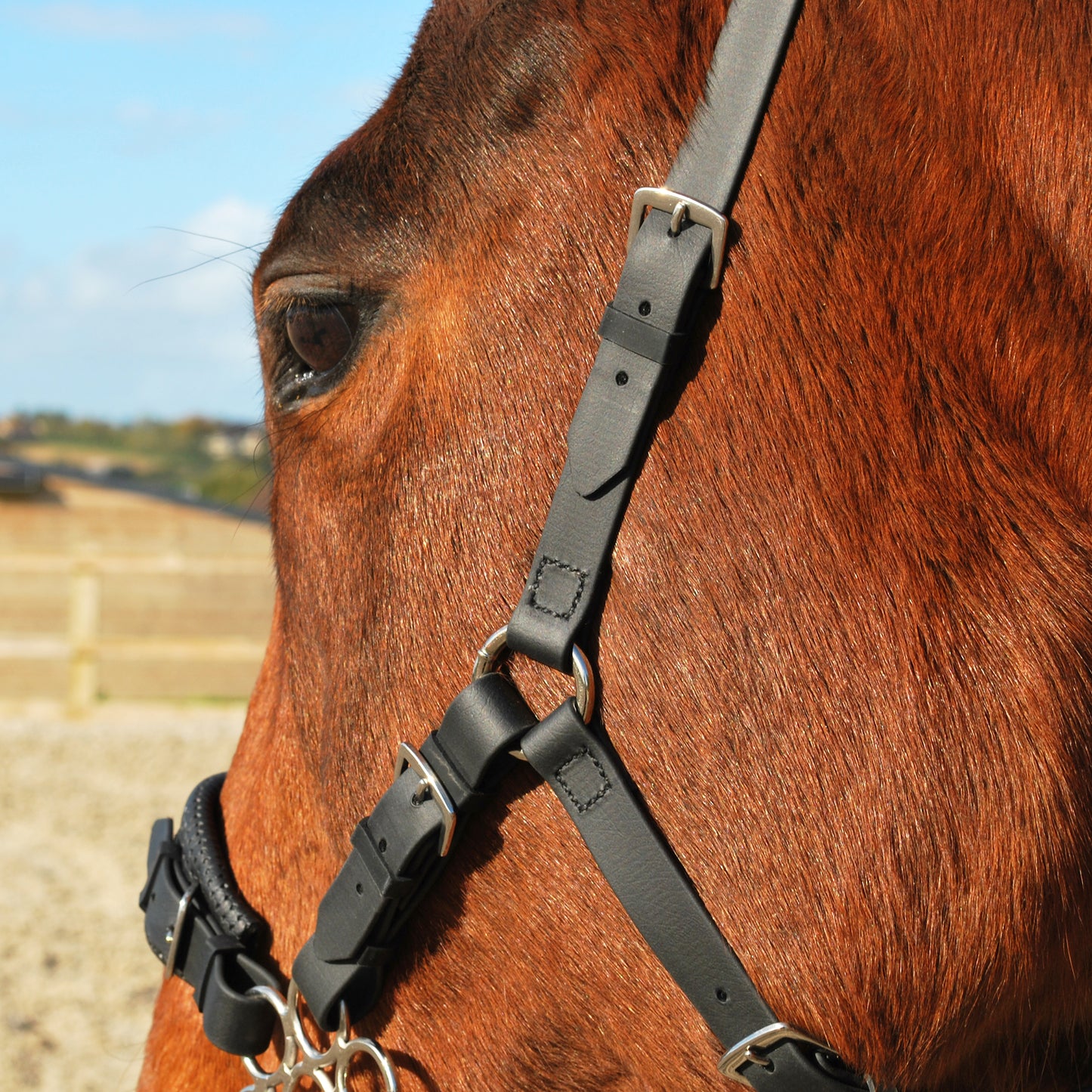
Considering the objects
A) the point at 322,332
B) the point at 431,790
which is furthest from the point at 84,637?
the point at 431,790

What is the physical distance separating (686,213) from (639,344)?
146 millimetres

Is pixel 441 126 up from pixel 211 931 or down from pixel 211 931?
up

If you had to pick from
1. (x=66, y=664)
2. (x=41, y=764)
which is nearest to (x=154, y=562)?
(x=66, y=664)

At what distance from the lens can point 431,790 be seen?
4.15 ft

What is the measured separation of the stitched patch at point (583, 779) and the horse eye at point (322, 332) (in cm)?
56

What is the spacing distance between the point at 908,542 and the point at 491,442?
460 millimetres

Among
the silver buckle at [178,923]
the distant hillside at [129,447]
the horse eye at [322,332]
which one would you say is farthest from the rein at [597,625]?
the distant hillside at [129,447]

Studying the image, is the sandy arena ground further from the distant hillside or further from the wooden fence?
the distant hillside

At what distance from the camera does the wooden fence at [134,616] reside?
33.0 ft

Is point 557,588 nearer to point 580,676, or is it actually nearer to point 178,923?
point 580,676

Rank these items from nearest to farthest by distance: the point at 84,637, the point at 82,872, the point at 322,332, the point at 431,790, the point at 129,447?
the point at 431,790, the point at 322,332, the point at 82,872, the point at 84,637, the point at 129,447

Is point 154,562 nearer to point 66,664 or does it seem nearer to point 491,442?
point 66,664

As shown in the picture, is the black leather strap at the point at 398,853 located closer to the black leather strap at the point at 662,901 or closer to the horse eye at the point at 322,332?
the black leather strap at the point at 662,901

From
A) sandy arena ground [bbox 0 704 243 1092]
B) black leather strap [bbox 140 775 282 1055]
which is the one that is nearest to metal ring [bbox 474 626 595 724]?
black leather strap [bbox 140 775 282 1055]
